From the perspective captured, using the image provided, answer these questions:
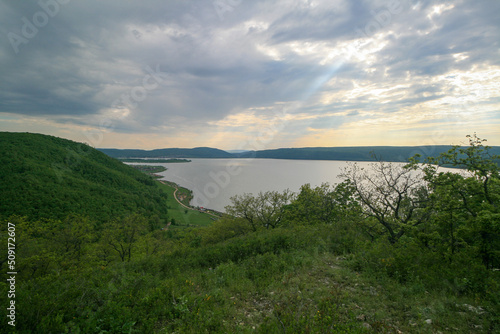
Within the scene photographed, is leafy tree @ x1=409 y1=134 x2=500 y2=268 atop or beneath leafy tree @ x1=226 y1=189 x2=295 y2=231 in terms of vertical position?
atop

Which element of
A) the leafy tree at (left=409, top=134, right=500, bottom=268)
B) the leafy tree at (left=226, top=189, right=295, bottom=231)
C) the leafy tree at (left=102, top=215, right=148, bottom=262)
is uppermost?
the leafy tree at (left=409, top=134, right=500, bottom=268)

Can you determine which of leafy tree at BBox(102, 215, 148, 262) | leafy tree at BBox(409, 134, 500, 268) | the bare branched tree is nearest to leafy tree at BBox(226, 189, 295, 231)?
leafy tree at BBox(102, 215, 148, 262)

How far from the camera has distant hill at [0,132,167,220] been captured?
3815 centimetres

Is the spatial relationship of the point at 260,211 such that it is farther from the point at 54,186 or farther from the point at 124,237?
the point at 54,186

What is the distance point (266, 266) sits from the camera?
785 cm

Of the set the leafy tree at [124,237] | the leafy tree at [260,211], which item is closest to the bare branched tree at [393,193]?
the leafy tree at [260,211]

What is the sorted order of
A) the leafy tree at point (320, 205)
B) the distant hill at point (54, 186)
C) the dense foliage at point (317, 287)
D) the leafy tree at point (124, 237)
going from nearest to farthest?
1. the dense foliage at point (317, 287)
2. the leafy tree at point (320, 205)
3. the leafy tree at point (124, 237)
4. the distant hill at point (54, 186)

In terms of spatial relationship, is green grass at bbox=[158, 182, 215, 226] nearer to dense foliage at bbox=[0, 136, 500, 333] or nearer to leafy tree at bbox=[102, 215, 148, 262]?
leafy tree at bbox=[102, 215, 148, 262]

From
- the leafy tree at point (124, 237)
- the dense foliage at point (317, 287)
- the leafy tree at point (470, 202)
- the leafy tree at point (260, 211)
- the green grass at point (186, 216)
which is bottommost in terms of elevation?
the green grass at point (186, 216)

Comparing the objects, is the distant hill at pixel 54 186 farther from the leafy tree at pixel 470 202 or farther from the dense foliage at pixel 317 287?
the leafy tree at pixel 470 202

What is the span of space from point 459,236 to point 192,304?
827cm

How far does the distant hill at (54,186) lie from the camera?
38.1 m

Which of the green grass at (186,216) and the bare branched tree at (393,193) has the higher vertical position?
the bare branched tree at (393,193)

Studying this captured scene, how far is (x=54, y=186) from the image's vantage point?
45906 millimetres
